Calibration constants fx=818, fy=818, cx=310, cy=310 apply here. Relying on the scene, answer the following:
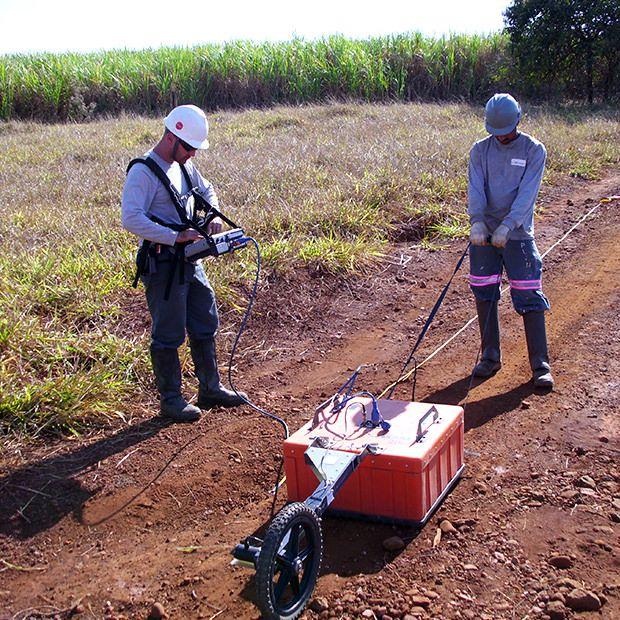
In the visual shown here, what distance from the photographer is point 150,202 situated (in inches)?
187

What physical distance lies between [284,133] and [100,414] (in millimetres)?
8967

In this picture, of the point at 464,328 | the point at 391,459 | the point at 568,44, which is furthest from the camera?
the point at 568,44

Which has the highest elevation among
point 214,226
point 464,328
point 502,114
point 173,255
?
point 502,114

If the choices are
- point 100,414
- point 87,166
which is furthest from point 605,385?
point 87,166

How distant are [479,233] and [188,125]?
197cm

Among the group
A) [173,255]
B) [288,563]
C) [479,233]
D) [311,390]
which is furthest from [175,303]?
[288,563]

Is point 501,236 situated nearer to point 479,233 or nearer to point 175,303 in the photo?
point 479,233

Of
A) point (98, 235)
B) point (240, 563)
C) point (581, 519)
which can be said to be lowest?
point (581, 519)

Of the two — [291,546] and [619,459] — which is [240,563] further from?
[619,459]

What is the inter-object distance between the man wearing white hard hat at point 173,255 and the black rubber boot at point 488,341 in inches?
70.7

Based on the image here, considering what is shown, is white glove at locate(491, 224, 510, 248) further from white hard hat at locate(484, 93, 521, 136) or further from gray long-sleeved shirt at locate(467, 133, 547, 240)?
white hard hat at locate(484, 93, 521, 136)

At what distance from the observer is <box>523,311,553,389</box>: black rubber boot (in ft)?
17.5

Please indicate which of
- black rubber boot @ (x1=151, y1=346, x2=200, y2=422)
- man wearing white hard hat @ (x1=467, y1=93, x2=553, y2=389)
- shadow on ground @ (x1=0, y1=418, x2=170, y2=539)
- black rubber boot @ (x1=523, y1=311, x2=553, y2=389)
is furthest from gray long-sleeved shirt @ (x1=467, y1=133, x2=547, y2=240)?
shadow on ground @ (x1=0, y1=418, x2=170, y2=539)

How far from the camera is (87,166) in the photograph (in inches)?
441
